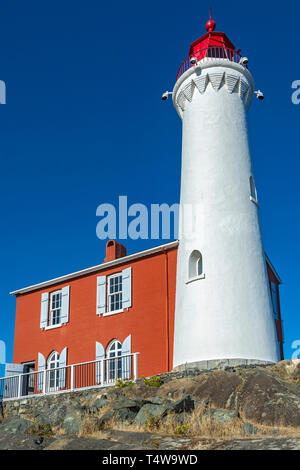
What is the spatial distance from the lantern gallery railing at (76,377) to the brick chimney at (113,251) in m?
4.78

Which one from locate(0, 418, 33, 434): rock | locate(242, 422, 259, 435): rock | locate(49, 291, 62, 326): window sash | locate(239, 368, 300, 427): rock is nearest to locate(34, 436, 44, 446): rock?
locate(0, 418, 33, 434): rock

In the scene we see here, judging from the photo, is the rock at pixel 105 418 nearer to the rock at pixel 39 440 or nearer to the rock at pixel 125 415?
the rock at pixel 125 415

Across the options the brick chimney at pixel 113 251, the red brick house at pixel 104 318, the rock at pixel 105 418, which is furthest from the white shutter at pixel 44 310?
the rock at pixel 105 418

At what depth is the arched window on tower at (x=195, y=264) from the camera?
18.8 metres

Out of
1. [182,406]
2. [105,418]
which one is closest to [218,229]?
[182,406]

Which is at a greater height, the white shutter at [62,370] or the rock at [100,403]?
the white shutter at [62,370]

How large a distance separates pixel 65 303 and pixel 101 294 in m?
2.12

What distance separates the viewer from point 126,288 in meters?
22.0

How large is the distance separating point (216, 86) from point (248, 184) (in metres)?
4.07

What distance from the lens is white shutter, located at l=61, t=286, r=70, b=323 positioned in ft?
77.5

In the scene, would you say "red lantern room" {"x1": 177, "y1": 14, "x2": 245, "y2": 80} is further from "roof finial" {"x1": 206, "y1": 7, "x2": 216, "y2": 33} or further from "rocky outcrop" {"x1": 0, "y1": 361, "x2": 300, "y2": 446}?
"rocky outcrop" {"x1": 0, "y1": 361, "x2": 300, "y2": 446}

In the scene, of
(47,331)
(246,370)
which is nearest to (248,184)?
(246,370)

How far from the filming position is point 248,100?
2133 centimetres

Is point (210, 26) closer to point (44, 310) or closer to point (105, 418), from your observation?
point (44, 310)
